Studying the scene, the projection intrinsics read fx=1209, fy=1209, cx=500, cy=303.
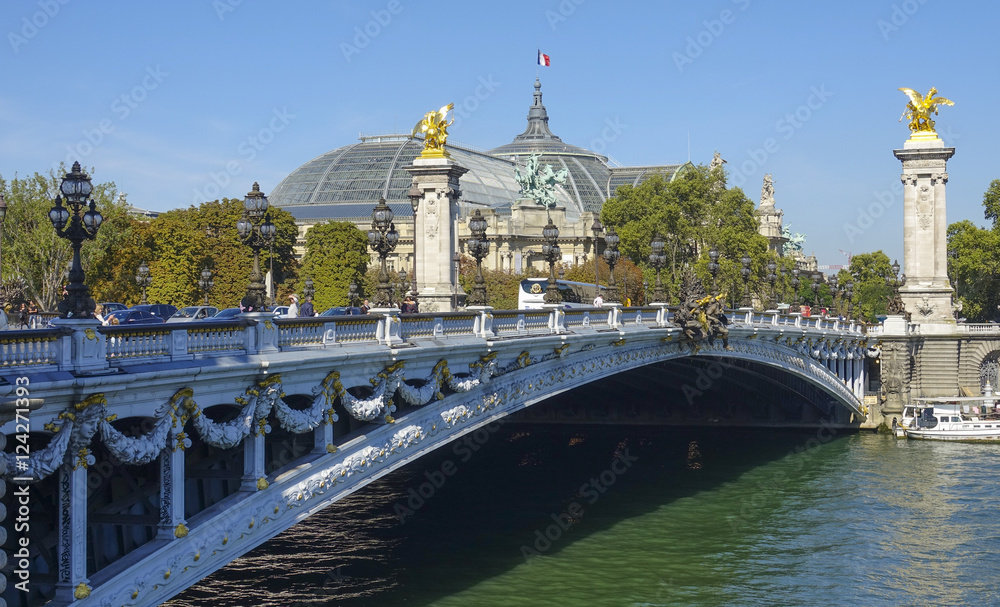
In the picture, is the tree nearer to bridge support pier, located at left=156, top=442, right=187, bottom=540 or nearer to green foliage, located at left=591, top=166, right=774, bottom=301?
bridge support pier, located at left=156, top=442, right=187, bottom=540

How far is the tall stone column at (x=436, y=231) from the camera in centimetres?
4188

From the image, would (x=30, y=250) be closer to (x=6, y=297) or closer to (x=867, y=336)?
(x=6, y=297)

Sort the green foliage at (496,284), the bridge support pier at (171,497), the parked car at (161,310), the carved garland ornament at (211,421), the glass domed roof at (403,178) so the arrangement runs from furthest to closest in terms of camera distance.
Answer: the glass domed roof at (403,178), the green foliage at (496,284), the parked car at (161,310), the bridge support pier at (171,497), the carved garland ornament at (211,421)

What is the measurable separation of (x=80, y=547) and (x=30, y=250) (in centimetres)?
3859

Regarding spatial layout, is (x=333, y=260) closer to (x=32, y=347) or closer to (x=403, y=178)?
(x=403, y=178)

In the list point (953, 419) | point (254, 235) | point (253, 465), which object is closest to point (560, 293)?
point (953, 419)

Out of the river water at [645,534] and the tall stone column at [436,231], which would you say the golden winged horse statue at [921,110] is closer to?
the river water at [645,534]

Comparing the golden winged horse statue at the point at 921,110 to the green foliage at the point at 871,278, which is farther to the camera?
the green foliage at the point at 871,278

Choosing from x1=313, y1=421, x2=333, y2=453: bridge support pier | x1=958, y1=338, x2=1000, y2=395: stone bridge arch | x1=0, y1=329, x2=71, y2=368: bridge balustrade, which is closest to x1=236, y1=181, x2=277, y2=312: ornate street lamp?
x1=313, y1=421, x2=333, y2=453: bridge support pier

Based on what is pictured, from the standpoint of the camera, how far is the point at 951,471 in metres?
46.7

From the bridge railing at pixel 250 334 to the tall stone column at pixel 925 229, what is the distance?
39703 mm

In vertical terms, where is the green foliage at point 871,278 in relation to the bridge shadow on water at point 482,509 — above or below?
above

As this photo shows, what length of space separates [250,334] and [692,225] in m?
70.9

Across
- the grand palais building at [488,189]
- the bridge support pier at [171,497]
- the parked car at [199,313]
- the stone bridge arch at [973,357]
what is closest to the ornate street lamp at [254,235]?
the bridge support pier at [171,497]
